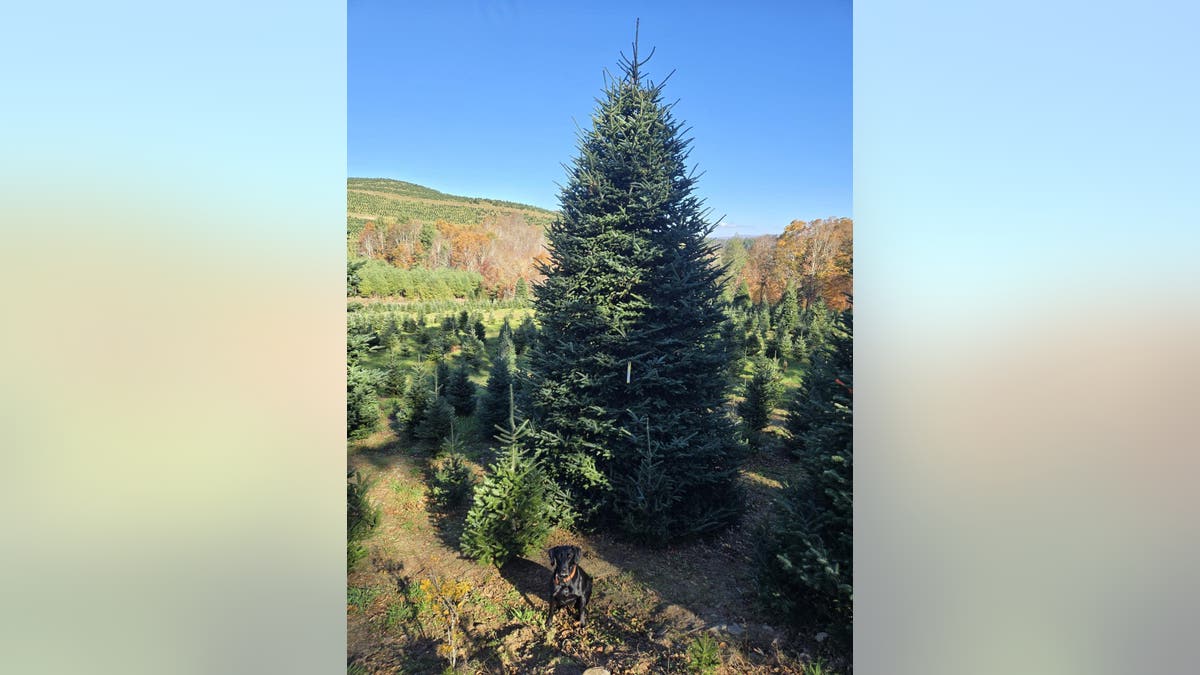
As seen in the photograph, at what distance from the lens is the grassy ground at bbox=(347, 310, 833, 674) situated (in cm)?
261

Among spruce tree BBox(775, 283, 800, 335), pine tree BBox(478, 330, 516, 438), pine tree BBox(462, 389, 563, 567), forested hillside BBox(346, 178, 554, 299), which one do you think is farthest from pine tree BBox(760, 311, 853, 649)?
spruce tree BBox(775, 283, 800, 335)

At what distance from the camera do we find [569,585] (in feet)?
9.66

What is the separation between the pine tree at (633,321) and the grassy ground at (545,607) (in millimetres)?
401

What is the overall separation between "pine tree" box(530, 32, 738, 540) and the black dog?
1.10 meters

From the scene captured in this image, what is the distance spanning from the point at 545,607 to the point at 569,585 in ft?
1.29

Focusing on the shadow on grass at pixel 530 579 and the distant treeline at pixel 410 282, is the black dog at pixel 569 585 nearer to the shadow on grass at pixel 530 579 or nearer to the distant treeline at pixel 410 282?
the shadow on grass at pixel 530 579

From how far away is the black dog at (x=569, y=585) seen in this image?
9.34 feet

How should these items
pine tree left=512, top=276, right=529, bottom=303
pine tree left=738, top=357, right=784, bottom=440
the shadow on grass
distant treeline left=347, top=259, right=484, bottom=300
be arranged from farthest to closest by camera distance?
1. pine tree left=738, top=357, right=784, bottom=440
2. pine tree left=512, top=276, right=529, bottom=303
3. distant treeline left=347, top=259, right=484, bottom=300
4. the shadow on grass

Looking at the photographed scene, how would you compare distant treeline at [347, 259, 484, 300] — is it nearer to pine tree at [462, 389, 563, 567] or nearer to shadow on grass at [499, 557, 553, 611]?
pine tree at [462, 389, 563, 567]

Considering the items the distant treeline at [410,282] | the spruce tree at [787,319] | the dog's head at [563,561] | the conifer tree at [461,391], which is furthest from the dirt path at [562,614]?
the spruce tree at [787,319]
